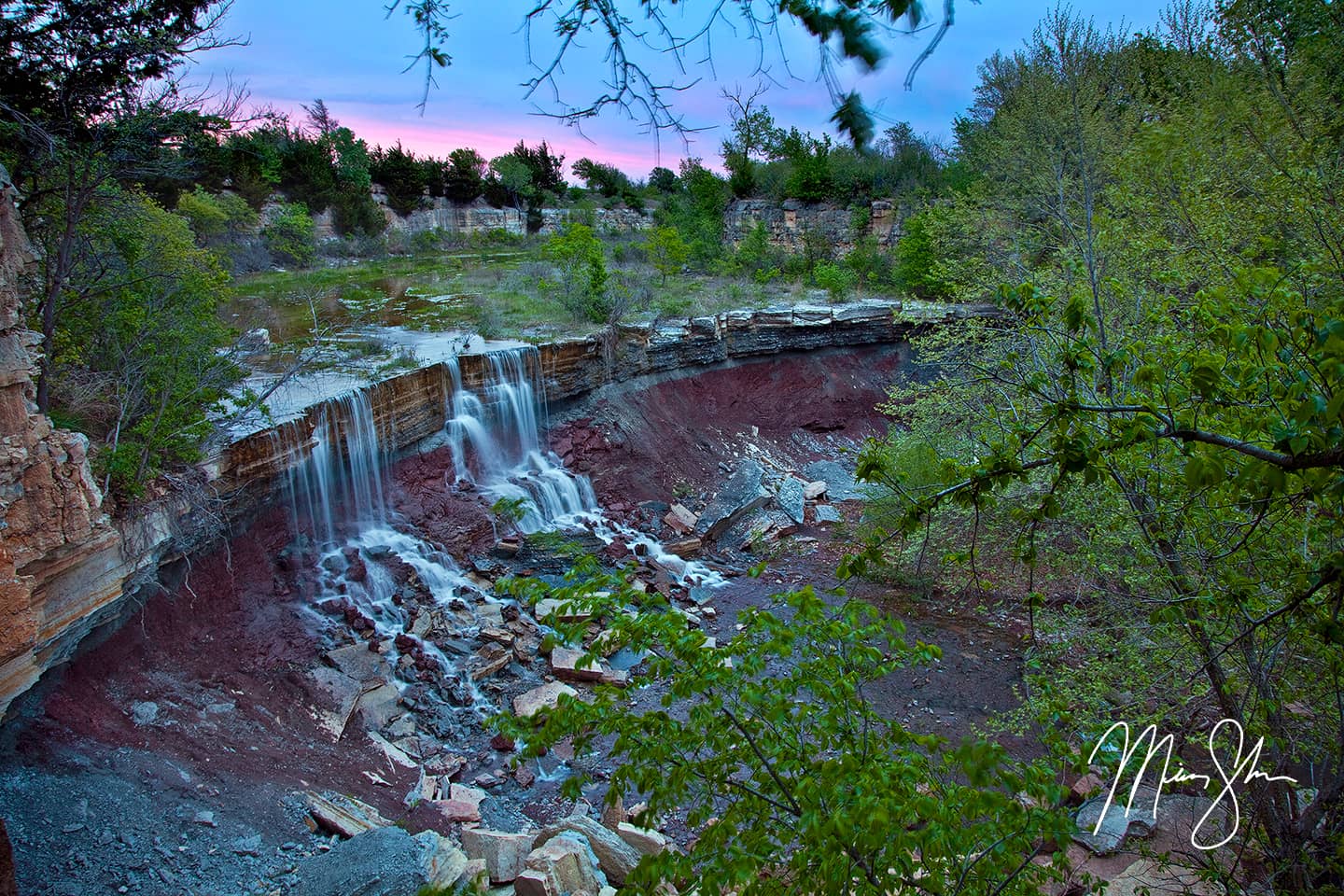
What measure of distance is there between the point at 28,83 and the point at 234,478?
4427 mm

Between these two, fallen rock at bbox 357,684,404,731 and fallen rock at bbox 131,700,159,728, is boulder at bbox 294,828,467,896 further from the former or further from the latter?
fallen rock at bbox 357,684,404,731

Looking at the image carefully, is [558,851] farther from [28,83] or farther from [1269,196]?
[1269,196]

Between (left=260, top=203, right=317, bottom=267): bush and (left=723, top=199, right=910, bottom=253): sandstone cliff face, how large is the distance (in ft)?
53.4

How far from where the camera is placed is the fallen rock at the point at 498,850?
5859 mm

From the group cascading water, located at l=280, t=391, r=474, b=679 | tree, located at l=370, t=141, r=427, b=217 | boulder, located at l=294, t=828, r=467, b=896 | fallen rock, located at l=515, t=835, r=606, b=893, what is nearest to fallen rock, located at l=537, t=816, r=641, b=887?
fallen rock, located at l=515, t=835, r=606, b=893

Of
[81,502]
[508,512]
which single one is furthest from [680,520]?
[81,502]

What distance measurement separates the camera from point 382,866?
208 inches

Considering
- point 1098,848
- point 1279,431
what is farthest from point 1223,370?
point 1098,848

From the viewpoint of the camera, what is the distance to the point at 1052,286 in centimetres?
1156

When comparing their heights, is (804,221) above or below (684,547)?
above

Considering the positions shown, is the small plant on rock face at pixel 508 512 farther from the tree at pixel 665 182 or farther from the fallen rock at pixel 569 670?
the tree at pixel 665 182

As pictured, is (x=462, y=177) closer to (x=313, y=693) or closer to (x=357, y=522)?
(x=357, y=522)

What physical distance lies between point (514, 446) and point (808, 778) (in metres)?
12.4

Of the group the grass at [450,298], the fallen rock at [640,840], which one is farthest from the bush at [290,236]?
the fallen rock at [640,840]
